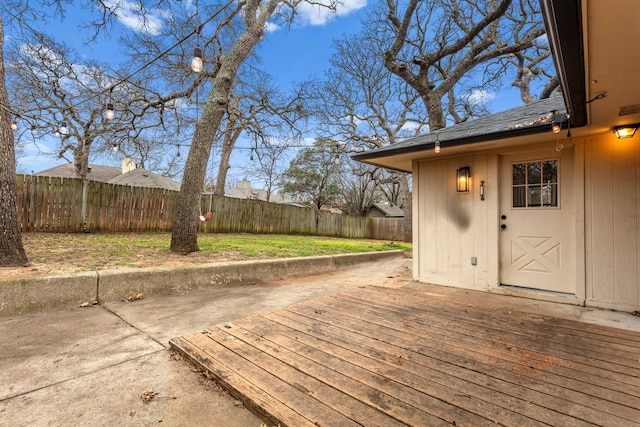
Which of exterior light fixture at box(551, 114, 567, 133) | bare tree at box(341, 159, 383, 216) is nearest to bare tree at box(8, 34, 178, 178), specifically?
exterior light fixture at box(551, 114, 567, 133)

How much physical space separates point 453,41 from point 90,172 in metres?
24.9

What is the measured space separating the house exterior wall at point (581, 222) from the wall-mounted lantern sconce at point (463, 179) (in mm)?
73

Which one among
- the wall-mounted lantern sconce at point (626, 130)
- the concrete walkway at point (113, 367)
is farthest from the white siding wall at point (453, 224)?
the concrete walkway at point (113, 367)

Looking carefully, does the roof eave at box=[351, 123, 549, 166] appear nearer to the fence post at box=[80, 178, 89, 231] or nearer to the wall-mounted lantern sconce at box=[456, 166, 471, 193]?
the wall-mounted lantern sconce at box=[456, 166, 471, 193]

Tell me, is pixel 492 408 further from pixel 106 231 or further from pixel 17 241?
pixel 106 231

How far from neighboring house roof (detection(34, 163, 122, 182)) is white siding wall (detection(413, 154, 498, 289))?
23589 millimetres

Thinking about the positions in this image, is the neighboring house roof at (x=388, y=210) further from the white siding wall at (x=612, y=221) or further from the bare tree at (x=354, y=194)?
the white siding wall at (x=612, y=221)

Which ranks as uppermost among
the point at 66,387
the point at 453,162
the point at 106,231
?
the point at 453,162

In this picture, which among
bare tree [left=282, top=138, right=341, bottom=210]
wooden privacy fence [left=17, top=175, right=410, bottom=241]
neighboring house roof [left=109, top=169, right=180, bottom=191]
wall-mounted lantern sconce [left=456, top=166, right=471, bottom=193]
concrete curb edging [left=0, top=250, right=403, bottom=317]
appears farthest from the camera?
bare tree [left=282, top=138, right=341, bottom=210]

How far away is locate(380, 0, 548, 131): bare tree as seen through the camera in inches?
370

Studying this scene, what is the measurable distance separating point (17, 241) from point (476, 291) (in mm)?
6296

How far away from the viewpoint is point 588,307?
353cm

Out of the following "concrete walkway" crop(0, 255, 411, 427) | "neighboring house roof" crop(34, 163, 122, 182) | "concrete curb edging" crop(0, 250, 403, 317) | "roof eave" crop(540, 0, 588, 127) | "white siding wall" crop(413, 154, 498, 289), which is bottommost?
"concrete walkway" crop(0, 255, 411, 427)

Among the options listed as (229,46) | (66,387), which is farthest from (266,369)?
(229,46)
